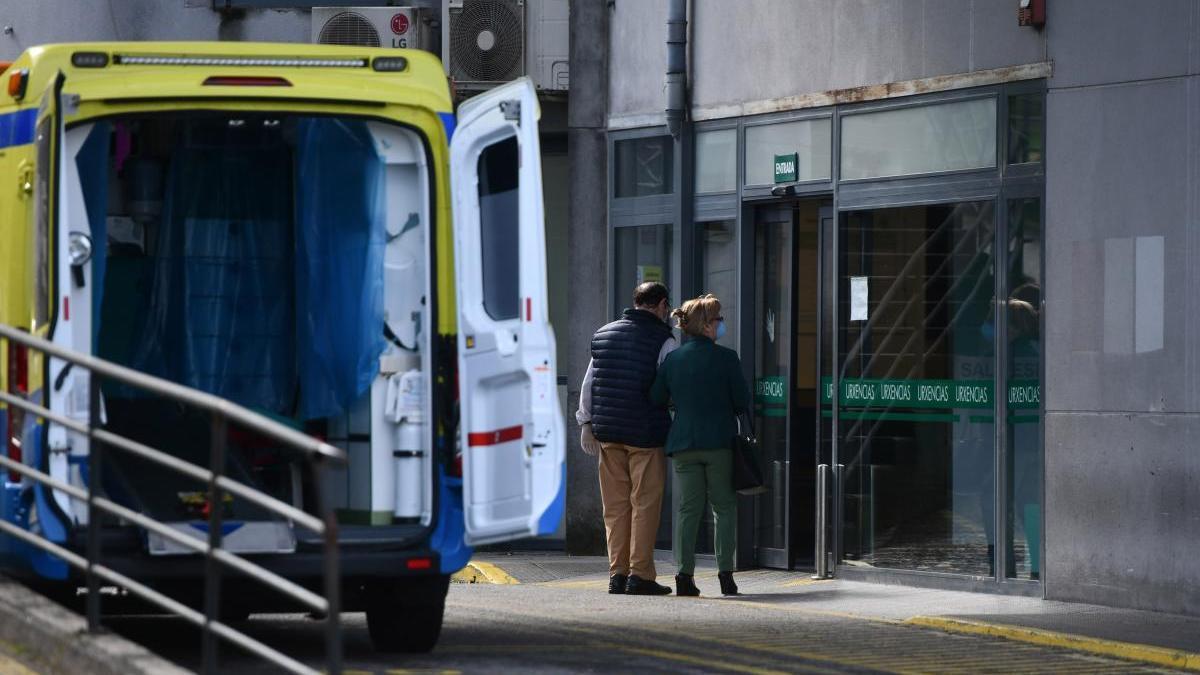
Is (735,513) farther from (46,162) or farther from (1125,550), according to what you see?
(46,162)

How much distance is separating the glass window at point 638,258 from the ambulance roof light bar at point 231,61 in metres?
6.66

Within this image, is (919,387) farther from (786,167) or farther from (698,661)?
(698,661)

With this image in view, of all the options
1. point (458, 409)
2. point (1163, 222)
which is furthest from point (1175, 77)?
point (458, 409)

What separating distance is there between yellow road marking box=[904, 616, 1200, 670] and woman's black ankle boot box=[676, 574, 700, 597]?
5.76 ft

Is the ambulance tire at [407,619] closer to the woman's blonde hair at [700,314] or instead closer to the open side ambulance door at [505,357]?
the open side ambulance door at [505,357]

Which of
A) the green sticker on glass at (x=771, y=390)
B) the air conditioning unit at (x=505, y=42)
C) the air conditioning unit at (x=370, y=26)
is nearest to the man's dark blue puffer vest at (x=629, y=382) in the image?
the green sticker on glass at (x=771, y=390)

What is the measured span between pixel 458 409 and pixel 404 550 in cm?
61

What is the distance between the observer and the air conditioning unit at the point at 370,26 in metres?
16.7

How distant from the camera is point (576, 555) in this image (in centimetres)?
1616

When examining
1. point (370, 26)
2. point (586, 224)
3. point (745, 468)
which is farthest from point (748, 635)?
point (370, 26)

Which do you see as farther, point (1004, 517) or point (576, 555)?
point (576, 555)

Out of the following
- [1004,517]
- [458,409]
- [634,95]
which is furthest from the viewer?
[634,95]

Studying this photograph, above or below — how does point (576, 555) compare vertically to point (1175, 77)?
below

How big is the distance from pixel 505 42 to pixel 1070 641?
7731 mm
